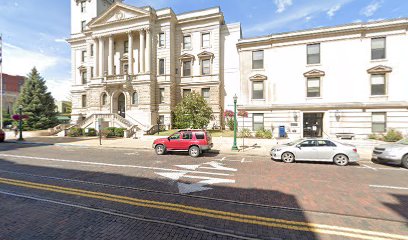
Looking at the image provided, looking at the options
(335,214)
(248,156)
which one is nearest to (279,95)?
(248,156)

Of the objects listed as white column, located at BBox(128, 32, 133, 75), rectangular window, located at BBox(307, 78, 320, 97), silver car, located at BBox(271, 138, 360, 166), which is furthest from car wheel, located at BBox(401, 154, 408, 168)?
white column, located at BBox(128, 32, 133, 75)

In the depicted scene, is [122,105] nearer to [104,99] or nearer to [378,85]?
[104,99]

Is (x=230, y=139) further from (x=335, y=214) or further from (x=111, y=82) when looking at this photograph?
(x=111, y=82)

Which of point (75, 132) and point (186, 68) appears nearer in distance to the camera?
point (75, 132)

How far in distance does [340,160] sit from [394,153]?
8.86 ft

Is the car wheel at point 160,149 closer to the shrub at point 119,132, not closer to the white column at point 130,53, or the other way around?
the shrub at point 119,132

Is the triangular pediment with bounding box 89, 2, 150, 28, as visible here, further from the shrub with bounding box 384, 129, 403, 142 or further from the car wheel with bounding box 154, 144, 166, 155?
the shrub with bounding box 384, 129, 403, 142

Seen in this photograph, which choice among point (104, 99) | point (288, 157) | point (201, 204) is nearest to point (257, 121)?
point (288, 157)

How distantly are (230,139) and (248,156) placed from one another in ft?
16.1

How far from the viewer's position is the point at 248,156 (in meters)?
13.2

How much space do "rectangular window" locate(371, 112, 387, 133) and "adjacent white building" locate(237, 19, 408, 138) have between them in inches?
2.8

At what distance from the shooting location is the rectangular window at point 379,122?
59.7 feet

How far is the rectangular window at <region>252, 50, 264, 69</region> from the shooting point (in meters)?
22.2

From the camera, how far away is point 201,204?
532cm
